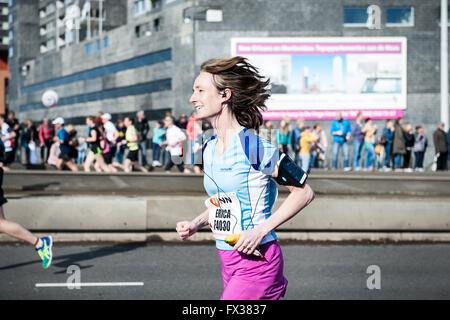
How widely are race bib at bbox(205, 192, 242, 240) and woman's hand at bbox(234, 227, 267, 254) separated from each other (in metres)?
0.19

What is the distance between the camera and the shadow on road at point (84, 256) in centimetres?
805

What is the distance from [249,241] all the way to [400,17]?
35.1 m

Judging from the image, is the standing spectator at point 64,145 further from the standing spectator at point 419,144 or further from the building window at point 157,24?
the building window at point 157,24

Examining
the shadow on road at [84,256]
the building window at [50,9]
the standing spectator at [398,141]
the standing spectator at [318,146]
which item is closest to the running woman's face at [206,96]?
the shadow on road at [84,256]

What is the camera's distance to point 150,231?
9945 millimetres

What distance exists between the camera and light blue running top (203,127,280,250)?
10.1ft

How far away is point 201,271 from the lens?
7.70 meters

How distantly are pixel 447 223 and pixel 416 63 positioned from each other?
87.7 ft

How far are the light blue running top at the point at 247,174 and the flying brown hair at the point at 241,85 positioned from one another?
8cm

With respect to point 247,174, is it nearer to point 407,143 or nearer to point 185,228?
→ point 185,228

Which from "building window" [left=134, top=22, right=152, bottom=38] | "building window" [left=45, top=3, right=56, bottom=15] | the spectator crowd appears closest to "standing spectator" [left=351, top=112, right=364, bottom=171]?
the spectator crowd

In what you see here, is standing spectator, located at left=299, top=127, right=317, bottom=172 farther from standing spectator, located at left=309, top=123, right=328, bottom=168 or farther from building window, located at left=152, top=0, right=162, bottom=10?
building window, located at left=152, top=0, right=162, bottom=10

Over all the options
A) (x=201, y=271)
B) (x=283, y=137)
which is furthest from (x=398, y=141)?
(x=201, y=271)
